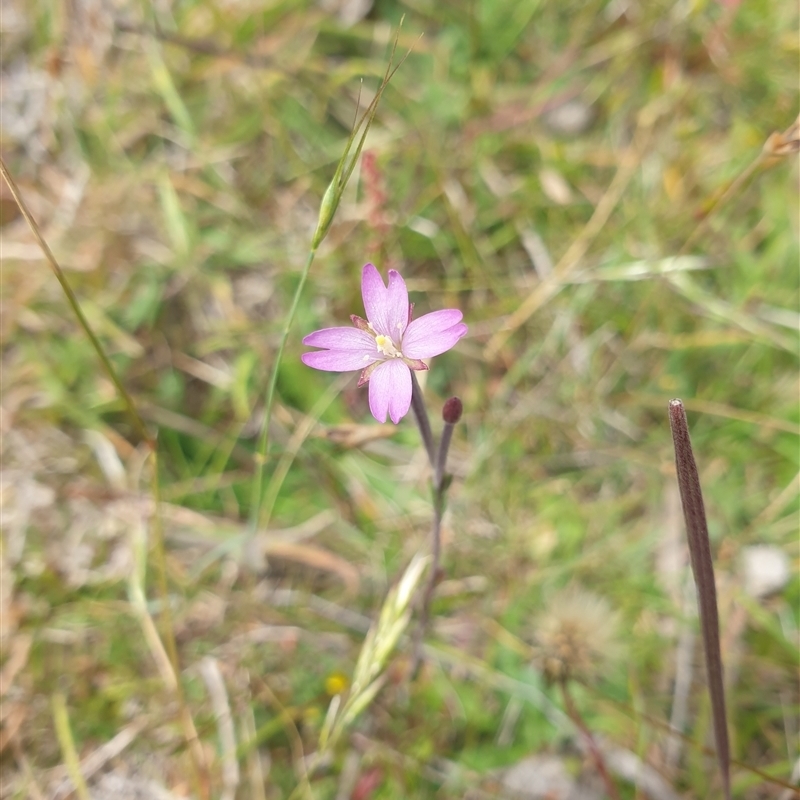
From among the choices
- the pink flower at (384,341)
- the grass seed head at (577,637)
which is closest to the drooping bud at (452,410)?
the pink flower at (384,341)

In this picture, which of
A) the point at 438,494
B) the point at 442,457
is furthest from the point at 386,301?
the point at 438,494

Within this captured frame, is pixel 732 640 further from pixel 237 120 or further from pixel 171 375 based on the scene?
pixel 237 120

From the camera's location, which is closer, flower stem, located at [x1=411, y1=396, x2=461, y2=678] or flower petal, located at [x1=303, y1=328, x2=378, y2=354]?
flower stem, located at [x1=411, y1=396, x2=461, y2=678]

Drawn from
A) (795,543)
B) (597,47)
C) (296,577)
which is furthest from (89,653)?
(597,47)

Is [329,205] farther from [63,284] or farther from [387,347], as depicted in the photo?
[63,284]

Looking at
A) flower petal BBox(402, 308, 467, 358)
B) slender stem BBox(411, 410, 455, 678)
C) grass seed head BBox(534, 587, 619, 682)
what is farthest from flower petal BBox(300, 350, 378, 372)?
grass seed head BBox(534, 587, 619, 682)

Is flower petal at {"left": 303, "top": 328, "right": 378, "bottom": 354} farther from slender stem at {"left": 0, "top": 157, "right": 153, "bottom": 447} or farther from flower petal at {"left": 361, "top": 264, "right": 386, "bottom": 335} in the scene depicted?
slender stem at {"left": 0, "top": 157, "right": 153, "bottom": 447}

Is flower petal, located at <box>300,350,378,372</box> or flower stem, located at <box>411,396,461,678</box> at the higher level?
flower petal, located at <box>300,350,378,372</box>
